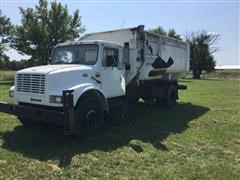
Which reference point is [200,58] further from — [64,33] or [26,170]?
[26,170]

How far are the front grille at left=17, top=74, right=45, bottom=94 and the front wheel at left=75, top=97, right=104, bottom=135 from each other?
1000 mm

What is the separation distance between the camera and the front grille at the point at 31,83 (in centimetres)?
687

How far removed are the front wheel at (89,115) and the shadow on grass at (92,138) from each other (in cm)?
24

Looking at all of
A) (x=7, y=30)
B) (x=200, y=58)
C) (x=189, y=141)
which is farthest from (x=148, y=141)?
(x=200, y=58)

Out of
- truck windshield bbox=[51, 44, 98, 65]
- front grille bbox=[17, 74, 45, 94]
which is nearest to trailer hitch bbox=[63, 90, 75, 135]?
front grille bbox=[17, 74, 45, 94]

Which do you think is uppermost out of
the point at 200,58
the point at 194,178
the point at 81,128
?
the point at 200,58

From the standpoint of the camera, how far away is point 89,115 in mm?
7379

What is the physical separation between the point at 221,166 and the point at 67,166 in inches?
117

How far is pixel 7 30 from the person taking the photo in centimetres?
3794

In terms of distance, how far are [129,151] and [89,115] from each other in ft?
4.98

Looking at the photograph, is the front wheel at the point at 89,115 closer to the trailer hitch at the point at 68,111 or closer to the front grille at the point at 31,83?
the trailer hitch at the point at 68,111

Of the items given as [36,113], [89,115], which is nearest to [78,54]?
[89,115]

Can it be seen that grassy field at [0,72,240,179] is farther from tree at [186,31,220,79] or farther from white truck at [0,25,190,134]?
tree at [186,31,220,79]

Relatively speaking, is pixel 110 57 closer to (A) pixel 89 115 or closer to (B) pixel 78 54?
(B) pixel 78 54
